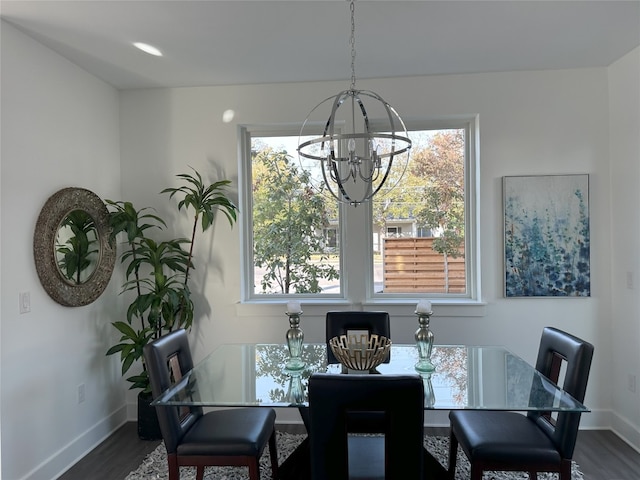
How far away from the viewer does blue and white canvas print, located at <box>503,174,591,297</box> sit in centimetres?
295

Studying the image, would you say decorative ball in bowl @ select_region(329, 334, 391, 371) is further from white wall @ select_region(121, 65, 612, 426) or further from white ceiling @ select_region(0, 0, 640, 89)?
white ceiling @ select_region(0, 0, 640, 89)

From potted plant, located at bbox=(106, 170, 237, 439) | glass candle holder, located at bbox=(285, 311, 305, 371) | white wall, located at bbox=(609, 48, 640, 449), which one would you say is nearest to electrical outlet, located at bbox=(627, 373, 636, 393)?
white wall, located at bbox=(609, 48, 640, 449)

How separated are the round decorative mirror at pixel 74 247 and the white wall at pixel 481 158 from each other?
49 cm

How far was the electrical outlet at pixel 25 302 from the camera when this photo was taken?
7.42 ft

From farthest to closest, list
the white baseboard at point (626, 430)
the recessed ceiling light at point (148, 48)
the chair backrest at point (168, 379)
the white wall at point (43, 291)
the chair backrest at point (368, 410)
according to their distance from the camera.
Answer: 1. the white baseboard at point (626, 430)
2. the recessed ceiling light at point (148, 48)
3. the white wall at point (43, 291)
4. the chair backrest at point (168, 379)
5. the chair backrest at point (368, 410)

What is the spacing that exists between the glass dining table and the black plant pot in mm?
879

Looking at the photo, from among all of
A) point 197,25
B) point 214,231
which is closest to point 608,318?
point 214,231

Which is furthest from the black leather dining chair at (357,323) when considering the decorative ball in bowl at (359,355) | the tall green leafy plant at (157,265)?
the tall green leafy plant at (157,265)

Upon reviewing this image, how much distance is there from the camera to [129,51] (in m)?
2.59

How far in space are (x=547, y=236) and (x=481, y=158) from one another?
0.75 m

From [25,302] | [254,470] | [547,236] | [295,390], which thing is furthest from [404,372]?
[25,302]

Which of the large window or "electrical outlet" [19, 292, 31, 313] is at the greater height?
the large window

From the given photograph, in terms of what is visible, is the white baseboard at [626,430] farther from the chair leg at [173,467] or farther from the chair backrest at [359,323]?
the chair leg at [173,467]

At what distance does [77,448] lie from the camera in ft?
8.78
